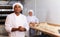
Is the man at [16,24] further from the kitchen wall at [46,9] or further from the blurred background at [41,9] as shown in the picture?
the kitchen wall at [46,9]

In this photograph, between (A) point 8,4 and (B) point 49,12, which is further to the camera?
(A) point 8,4

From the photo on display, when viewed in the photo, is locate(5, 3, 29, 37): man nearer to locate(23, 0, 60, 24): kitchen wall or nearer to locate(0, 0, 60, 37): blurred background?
locate(0, 0, 60, 37): blurred background

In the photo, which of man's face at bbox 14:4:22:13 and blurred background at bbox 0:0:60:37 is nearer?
Result: man's face at bbox 14:4:22:13

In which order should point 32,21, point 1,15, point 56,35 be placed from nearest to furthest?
point 56,35
point 32,21
point 1,15

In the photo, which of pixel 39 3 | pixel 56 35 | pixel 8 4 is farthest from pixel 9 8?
pixel 56 35

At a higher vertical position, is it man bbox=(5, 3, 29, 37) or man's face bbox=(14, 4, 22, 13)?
man's face bbox=(14, 4, 22, 13)

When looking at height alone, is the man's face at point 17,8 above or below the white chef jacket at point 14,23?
above

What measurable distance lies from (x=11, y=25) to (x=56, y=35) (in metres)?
0.86

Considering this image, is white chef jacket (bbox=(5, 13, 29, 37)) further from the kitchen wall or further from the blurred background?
the kitchen wall

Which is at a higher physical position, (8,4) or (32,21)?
(8,4)

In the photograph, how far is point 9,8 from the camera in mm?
7293

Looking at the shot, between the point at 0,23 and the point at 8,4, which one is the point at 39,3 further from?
the point at 0,23

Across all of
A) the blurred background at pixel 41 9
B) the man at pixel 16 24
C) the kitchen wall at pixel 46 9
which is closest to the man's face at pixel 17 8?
the man at pixel 16 24

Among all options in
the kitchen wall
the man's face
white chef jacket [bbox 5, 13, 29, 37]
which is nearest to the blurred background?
the kitchen wall
